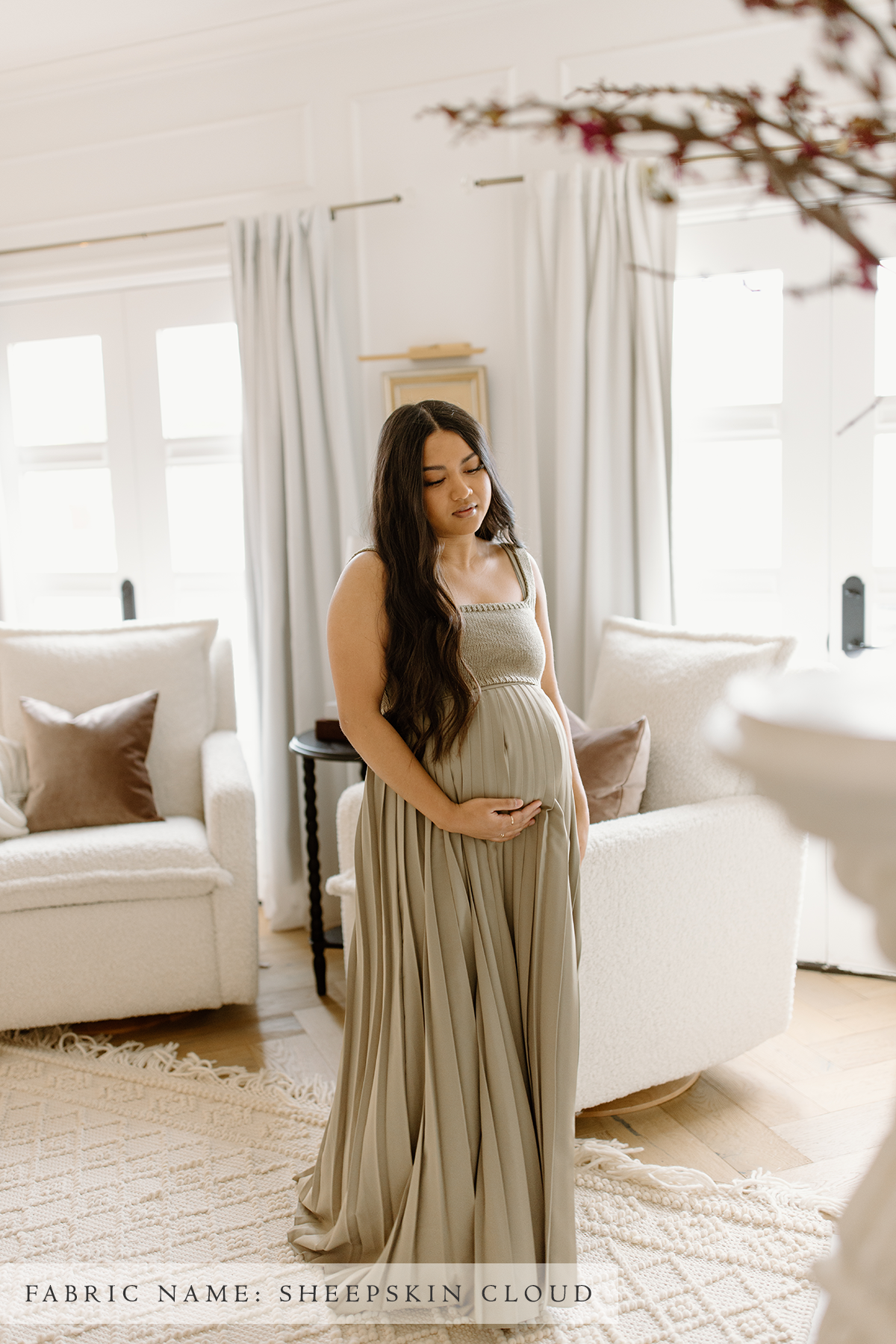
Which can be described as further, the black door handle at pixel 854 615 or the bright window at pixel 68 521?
the bright window at pixel 68 521

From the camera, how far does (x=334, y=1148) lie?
190 cm

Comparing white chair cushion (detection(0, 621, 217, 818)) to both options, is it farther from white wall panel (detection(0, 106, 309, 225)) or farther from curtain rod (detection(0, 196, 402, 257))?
white wall panel (detection(0, 106, 309, 225))

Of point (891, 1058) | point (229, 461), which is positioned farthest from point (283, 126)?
point (891, 1058)

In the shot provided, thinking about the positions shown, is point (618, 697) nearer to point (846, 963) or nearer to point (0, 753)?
point (846, 963)

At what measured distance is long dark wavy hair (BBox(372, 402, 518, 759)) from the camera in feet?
5.65

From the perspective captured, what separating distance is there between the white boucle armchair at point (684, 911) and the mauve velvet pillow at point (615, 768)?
92 mm

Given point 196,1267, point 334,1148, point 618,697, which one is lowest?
point 196,1267

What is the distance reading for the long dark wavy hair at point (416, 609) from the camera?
172cm

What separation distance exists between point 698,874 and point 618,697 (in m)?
0.62

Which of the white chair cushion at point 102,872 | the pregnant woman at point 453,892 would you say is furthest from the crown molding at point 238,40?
the white chair cushion at point 102,872

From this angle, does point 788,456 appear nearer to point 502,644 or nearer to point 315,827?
point 502,644

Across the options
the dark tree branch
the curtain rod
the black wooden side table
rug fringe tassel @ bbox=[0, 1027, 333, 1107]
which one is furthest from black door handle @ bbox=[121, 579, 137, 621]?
the dark tree branch

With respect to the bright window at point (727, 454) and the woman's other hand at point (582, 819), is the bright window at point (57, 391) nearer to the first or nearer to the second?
the bright window at point (727, 454)

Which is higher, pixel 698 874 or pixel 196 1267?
pixel 698 874
